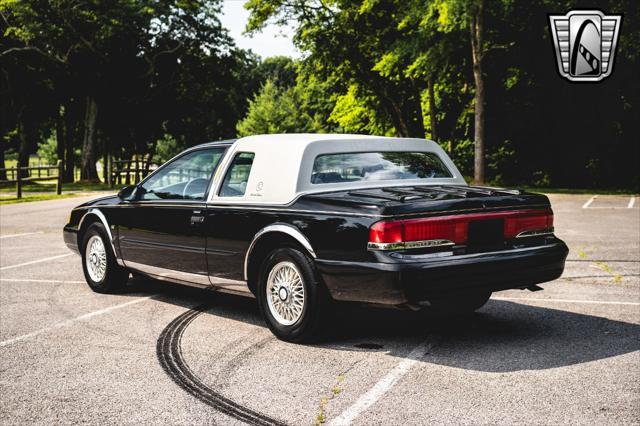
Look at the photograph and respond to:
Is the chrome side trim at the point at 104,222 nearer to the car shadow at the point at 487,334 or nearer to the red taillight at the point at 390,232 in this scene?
the car shadow at the point at 487,334

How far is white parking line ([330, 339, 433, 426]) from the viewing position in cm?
404

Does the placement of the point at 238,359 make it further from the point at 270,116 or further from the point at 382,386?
the point at 270,116

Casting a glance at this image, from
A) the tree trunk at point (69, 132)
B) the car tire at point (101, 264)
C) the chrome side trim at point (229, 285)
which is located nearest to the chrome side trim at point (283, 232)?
the chrome side trim at point (229, 285)

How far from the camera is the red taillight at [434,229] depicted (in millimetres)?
5082

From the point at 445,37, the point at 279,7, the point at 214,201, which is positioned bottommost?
the point at 214,201

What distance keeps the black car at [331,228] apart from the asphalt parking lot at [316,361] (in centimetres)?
38

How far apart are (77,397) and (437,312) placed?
3.49 meters

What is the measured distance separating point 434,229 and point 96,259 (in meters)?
4.38

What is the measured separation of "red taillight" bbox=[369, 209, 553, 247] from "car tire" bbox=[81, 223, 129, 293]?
148 inches

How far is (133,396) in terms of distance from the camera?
443cm

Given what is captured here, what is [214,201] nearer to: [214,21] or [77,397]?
[77,397]

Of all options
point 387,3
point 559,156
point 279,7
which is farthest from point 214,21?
point 559,156

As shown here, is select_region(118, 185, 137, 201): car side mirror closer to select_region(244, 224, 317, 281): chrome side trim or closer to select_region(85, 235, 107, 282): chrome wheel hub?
select_region(85, 235, 107, 282): chrome wheel hub

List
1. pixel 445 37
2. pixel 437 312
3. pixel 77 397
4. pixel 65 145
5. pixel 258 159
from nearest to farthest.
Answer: pixel 77 397
pixel 258 159
pixel 437 312
pixel 445 37
pixel 65 145
